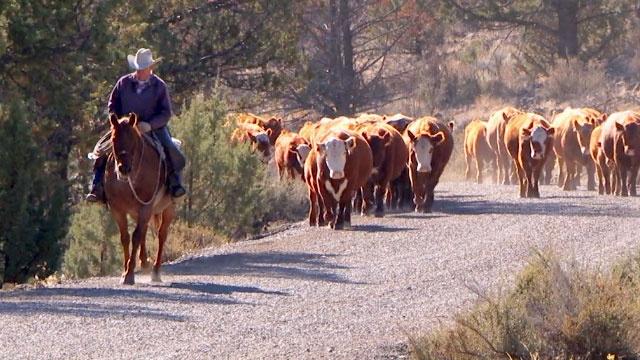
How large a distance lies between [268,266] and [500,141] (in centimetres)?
2142

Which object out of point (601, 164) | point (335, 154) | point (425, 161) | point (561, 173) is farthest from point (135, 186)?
point (561, 173)

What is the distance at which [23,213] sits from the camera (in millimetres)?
21609

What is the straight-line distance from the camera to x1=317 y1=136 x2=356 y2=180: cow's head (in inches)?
1011

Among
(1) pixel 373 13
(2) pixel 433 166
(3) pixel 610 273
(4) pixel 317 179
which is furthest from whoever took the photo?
(1) pixel 373 13

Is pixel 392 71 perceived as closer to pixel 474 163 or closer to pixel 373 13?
pixel 373 13

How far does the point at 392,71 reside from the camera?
64.2 m

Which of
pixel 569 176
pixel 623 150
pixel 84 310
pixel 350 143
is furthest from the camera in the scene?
pixel 569 176

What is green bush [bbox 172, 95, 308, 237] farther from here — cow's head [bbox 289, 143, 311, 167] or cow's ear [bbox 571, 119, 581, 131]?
cow's ear [bbox 571, 119, 581, 131]

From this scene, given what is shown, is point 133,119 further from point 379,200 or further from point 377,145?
point 379,200

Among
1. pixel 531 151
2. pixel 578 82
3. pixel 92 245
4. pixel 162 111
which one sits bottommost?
pixel 92 245

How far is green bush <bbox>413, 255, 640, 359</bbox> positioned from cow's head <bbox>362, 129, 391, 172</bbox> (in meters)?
14.6

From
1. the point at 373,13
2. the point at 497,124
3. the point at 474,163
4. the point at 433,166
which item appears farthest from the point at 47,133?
the point at 373,13

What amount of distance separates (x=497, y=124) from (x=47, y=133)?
18345 millimetres

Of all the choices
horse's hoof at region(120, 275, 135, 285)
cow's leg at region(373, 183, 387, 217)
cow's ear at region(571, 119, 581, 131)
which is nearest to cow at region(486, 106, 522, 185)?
cow's ear at region(571, 119, 581, 131)
